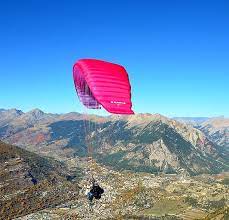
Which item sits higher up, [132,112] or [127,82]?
[127,82]

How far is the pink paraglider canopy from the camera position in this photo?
2016 inches

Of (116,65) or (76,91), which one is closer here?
(116,65)

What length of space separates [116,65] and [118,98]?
7724 millimetres

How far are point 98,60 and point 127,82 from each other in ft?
16.9

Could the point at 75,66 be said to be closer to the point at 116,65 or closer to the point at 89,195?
the point at 116,65

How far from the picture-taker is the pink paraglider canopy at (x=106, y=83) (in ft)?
168

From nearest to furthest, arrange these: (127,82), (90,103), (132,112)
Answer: (132,112) → (127,82) → (90,103)

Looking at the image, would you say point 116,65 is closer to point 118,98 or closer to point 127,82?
point 127,82

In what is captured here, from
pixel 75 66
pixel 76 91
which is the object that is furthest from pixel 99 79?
pixel 76 91

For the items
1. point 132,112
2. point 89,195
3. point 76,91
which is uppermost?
point 76,91

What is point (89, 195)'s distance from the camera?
6119cm

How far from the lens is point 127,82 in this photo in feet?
184

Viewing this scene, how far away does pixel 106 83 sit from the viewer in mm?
52844

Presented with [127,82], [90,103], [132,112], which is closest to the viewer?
[132,112]
